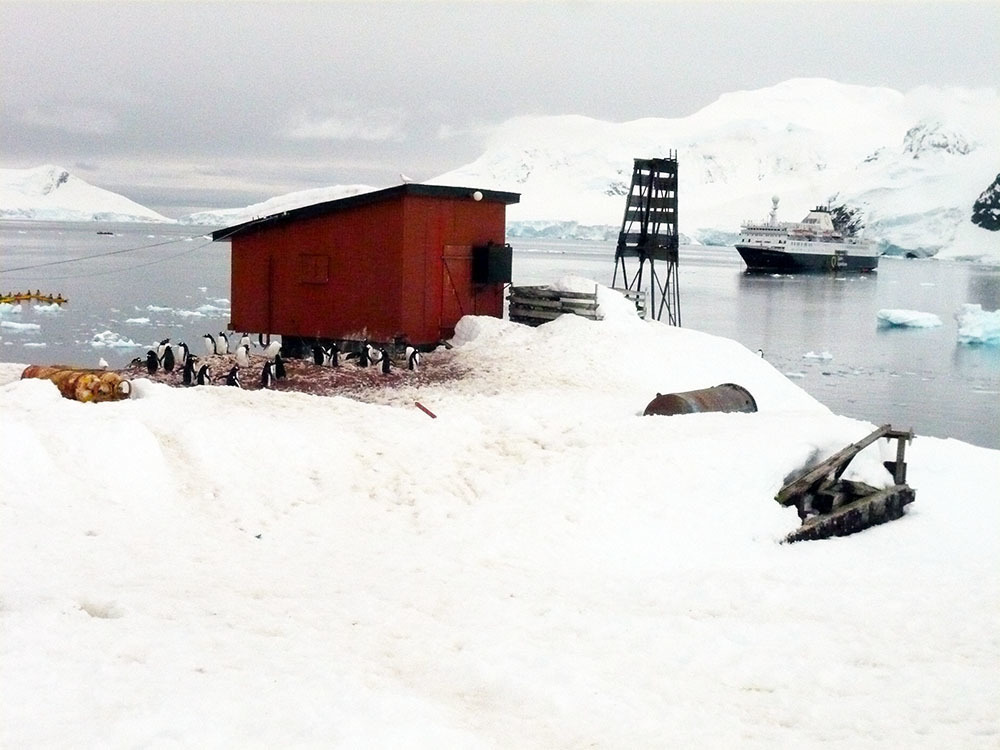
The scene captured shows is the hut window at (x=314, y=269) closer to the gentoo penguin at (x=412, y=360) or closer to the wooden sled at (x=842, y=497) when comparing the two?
the gentoo penguin at (x=412, y=360)

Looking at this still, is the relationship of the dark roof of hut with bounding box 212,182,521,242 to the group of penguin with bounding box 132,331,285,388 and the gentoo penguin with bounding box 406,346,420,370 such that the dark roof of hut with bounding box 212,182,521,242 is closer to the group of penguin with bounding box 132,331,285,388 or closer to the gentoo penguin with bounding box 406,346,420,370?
the group of penguin with bounding box 132,331,285,388

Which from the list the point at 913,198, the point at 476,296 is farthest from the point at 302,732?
the point at 913,198

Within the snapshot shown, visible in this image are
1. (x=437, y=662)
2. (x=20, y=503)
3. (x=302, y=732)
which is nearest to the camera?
(x=302, y=732)

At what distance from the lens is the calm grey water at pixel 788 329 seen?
32000 millimetres

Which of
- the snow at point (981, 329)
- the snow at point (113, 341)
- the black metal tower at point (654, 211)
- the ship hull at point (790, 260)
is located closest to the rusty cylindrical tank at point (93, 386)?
the black metal tower at point (654, 211)

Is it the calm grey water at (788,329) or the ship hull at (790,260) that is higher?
the ship hull at (790,260)

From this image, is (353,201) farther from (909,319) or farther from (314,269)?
(909,319)

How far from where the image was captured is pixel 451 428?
1393 centimetres

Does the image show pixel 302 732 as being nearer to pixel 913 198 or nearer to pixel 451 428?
pixel 451 428

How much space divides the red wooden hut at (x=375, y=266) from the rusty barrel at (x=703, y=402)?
287 inches

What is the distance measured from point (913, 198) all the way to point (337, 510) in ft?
605

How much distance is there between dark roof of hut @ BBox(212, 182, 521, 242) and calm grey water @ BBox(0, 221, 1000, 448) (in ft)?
5.70

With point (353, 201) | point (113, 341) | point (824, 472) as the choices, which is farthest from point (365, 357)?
point (113, 341)

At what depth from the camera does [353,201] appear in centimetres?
2125
